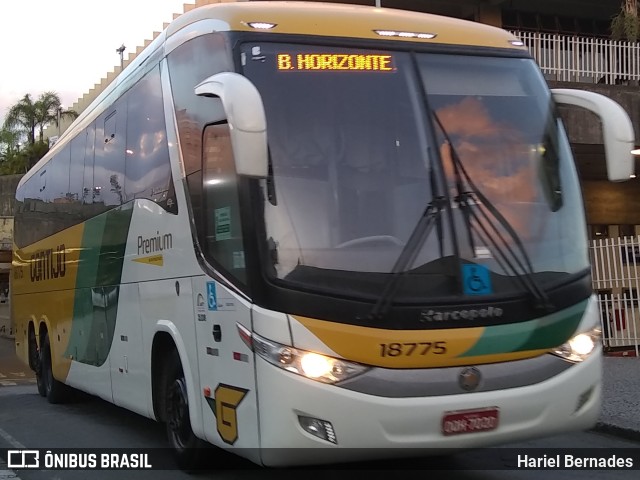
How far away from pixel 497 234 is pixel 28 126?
53758mm

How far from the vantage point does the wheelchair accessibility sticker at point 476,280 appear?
16.4 ft

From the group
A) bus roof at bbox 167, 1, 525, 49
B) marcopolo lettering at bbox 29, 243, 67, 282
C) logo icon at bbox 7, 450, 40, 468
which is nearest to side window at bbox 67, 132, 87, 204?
marcopolo lettering at bbox 29, 243, 67, 282

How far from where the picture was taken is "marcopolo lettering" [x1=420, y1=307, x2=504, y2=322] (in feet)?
15.9

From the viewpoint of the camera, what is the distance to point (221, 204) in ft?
18.1

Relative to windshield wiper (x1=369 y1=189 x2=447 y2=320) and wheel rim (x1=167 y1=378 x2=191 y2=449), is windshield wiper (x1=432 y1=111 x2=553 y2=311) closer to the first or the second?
windshield wiper (x1=369 y1=189 x2=447 y2=320)

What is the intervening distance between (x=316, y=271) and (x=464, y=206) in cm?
108

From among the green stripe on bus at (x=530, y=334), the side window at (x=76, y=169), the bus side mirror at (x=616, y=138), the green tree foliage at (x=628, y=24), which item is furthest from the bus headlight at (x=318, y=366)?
the green tree foliage at (x=628, y=24)

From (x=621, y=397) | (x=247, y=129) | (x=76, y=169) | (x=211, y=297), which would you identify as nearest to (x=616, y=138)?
(x=247, y=129)

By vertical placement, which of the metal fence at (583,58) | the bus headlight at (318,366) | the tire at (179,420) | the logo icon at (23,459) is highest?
the metal fence at (583,58)

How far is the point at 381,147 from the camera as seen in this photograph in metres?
5.27

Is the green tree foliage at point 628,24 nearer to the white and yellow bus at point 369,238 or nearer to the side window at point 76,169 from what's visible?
the side window at point 76,169

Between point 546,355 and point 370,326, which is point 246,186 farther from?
point 546,355

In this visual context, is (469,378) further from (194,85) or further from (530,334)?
(194,85)

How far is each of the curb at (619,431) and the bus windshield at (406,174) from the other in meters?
2.99
